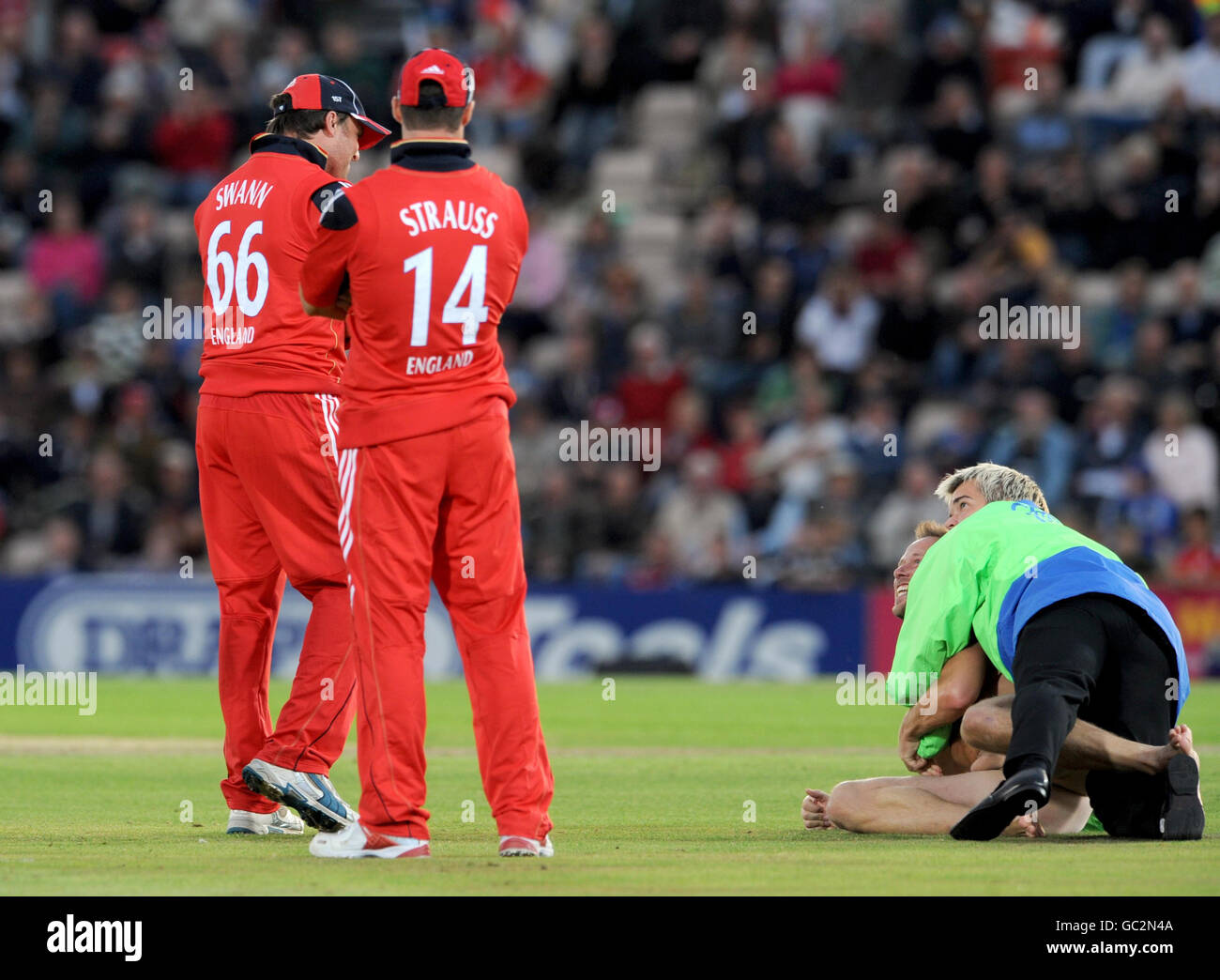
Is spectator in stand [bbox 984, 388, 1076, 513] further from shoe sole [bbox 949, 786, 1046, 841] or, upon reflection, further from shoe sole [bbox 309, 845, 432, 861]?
shoe sole [bbox 309, 845, 432, 861]

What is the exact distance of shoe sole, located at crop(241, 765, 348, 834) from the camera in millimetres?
7660

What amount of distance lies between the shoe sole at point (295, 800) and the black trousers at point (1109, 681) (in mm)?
2659

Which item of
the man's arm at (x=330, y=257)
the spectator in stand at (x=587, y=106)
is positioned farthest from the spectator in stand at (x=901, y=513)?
the man's arm at (x=330, y=257)

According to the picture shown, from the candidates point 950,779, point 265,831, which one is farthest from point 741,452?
point 265,831

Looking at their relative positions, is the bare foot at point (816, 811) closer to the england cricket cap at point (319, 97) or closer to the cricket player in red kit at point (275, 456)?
the cricket player in red kit at point (275, 456)

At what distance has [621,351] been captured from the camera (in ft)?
67.0

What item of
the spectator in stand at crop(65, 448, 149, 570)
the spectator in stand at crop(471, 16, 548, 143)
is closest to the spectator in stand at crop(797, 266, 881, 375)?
the spectator in stand at crop(471, 16, 548, 143)

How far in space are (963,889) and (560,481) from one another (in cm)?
1320

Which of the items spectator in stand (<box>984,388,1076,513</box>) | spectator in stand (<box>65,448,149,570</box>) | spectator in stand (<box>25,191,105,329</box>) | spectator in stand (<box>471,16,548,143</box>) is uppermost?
spectator in stand (<box>471,16,548,143</box>)

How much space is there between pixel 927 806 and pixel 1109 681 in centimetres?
89

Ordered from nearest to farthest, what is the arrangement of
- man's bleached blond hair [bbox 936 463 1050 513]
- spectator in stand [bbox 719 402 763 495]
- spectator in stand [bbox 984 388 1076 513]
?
man's bleached blond hair [bbox 936 463 1050 513]
spectator in stand [bbox 984 388 1076 513]
spectator in stand [bbox 719 402 763 495]

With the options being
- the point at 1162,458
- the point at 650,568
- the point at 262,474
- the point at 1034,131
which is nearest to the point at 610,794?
the point at 262,474

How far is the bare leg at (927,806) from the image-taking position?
780cm

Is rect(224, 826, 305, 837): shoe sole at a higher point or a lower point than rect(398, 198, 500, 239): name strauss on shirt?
lower
